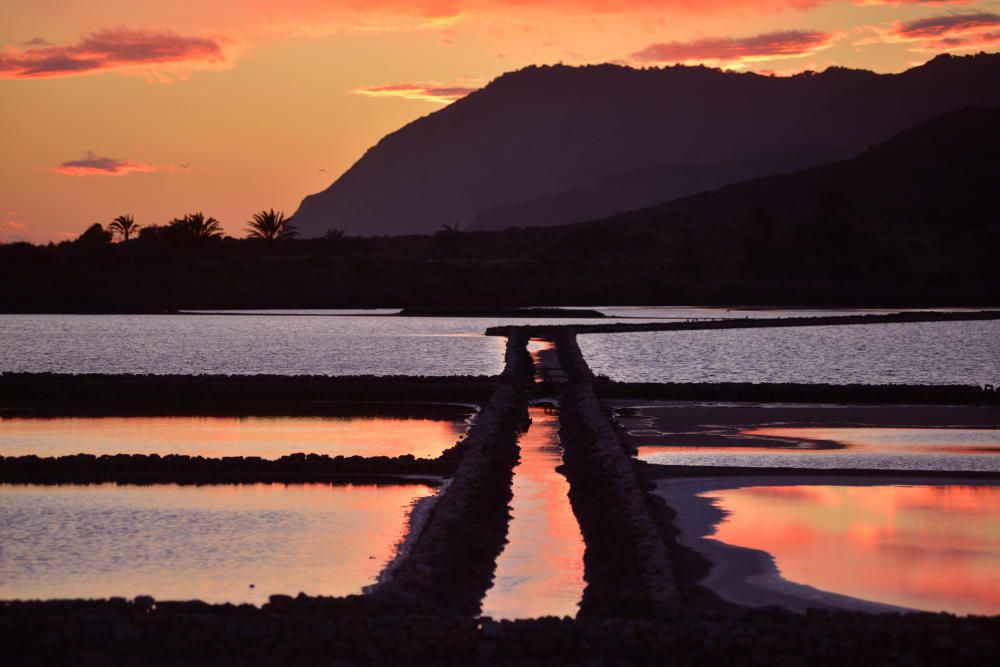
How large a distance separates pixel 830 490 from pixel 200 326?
195ft

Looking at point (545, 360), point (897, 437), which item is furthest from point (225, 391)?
point (897, 437)

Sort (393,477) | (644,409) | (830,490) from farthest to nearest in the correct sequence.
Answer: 1. (644,409)
2. (393,477)
3. (830,490)

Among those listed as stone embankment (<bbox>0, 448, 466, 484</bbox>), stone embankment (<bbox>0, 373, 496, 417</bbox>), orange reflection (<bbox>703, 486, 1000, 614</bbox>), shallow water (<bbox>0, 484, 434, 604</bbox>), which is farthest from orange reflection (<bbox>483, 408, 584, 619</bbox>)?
stone embankment (<bbox>0, 373, 496, 417</bbox>)

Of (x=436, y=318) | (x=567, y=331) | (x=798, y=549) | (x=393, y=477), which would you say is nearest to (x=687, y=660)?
(x=798, y=549)

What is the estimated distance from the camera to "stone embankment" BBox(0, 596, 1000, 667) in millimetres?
9797

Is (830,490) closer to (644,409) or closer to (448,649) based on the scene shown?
(448,649)

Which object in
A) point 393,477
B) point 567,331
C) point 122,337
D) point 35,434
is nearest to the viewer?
point 393,477

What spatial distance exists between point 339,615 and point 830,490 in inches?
376

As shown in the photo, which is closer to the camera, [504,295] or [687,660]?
[687,660]

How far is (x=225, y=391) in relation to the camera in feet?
108

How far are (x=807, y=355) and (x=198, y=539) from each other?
3742 centimetres

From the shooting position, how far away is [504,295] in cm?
9838

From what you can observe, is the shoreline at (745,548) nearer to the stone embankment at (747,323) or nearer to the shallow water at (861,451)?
the shallow water at (861,451)

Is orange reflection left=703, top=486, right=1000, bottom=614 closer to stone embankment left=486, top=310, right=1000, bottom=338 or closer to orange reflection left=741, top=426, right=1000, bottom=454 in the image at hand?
orange reflection left=741, top=426, right=1000, bottom=454
